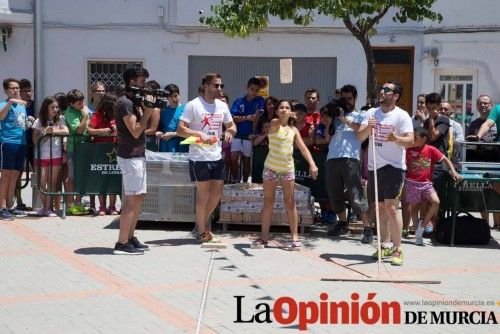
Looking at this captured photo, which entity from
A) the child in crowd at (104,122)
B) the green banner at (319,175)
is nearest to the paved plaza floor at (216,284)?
the green banner at (319,175)

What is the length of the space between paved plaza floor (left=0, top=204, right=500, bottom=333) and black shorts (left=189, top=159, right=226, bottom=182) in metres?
0.83

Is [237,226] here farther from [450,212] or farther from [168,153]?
[450,212]

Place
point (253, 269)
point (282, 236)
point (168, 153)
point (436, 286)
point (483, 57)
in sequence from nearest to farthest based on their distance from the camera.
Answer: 1. point (436, 286)
2. point (253, 269)
3. point (282, 236)
4. point (168, 153)
5. point (483, 57)

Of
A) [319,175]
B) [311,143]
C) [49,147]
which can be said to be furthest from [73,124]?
[319,175]

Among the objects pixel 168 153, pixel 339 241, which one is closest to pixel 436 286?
pixel 339 241

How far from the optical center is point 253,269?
834 cm

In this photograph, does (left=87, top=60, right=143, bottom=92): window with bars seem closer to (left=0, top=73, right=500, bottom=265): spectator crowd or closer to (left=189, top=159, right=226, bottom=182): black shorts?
(left=0, top=73, right=500, bottom=265): spectator crowd

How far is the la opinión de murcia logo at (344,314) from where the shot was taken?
6512mm

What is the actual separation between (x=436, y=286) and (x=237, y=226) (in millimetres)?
3750

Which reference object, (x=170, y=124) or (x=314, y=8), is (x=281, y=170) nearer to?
(x=314, y=8)

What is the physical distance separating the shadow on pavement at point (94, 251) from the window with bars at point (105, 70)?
34.6ft

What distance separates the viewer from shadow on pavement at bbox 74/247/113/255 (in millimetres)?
9000

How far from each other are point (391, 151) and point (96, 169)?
456cm

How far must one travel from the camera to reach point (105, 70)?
1942 centimetres
